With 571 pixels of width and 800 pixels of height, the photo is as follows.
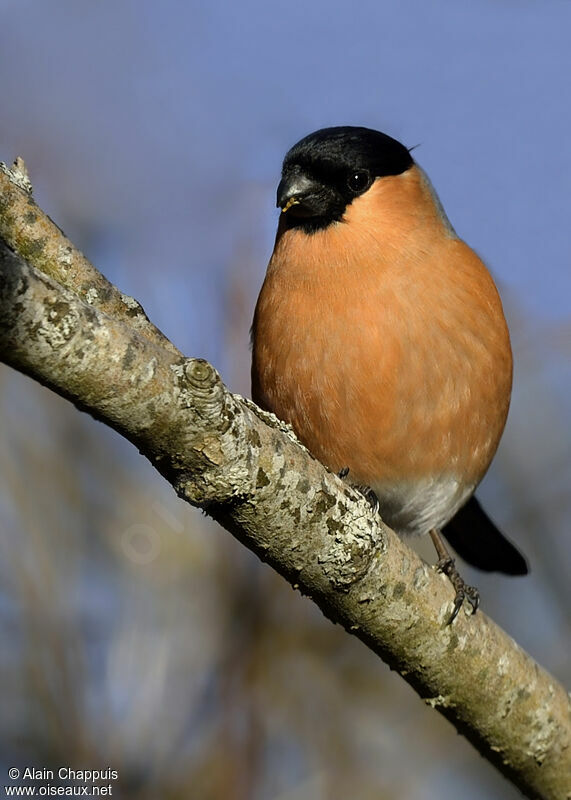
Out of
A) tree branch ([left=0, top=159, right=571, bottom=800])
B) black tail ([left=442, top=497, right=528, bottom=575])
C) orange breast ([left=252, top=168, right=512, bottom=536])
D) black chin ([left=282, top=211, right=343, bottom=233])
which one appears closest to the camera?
tree branch ([left=0, top=159, right=571, bottom=800])

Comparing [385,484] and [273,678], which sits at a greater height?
[385,484]

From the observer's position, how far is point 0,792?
340 centimetres

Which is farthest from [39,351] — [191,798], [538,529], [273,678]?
[538,529]

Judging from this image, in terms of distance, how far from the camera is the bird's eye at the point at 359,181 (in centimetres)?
357

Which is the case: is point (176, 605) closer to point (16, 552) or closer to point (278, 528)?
point (16, 552)

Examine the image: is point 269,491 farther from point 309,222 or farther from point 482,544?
point 482,544

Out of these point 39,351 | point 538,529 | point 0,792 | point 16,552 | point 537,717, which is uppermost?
point 538,529

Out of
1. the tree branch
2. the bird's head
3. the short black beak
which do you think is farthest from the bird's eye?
the tree branch

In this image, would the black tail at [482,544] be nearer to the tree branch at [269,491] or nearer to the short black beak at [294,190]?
the tree branch at [269,491]

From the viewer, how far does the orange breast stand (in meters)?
3.20

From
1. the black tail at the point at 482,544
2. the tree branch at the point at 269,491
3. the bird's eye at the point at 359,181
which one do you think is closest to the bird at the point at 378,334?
the bird's eye at the point at 359,181

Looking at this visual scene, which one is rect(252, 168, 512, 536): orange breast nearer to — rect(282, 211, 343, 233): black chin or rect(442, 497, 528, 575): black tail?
rect(282, 211, 343, 233): black chin

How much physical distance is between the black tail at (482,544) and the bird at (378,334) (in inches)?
22.3

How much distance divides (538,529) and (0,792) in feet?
8.91
